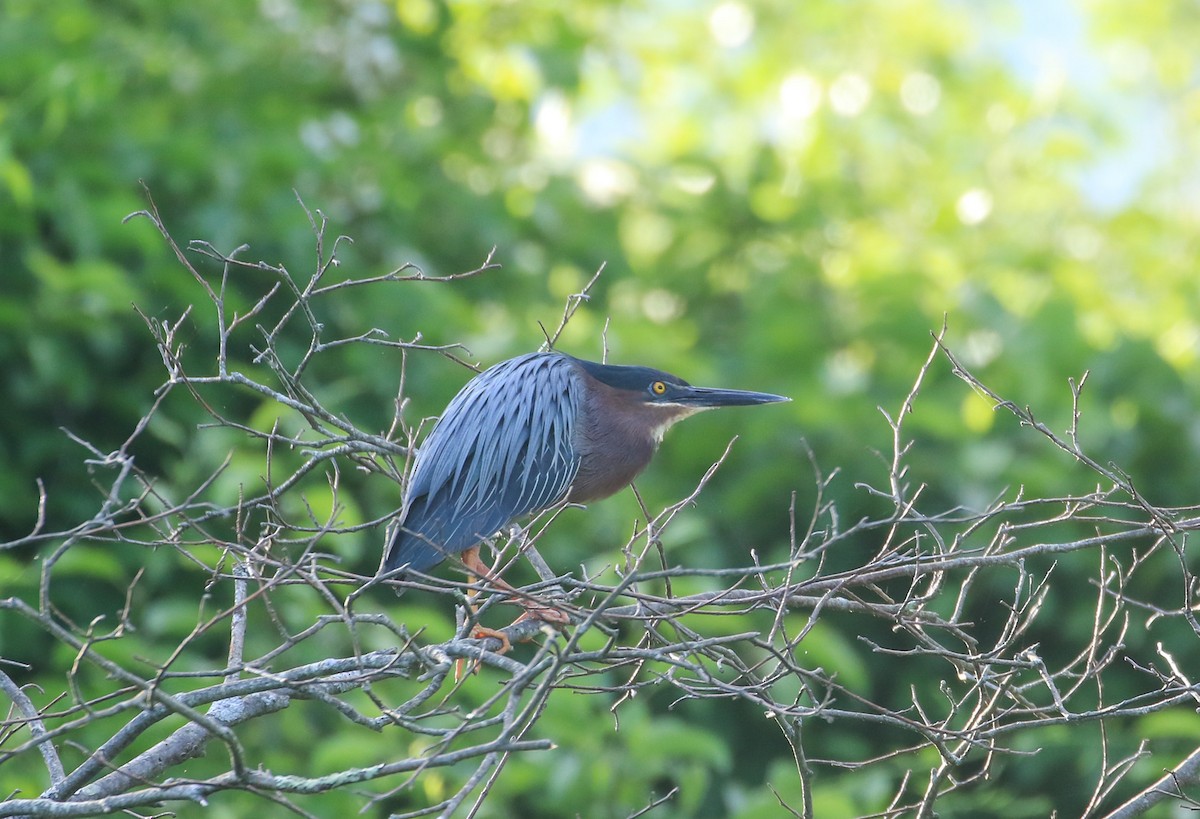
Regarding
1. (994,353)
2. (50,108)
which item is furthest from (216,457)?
(994,353)

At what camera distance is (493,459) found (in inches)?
160

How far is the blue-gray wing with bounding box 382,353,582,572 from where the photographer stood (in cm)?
389

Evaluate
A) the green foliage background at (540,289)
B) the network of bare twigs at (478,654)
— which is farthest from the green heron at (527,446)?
the green foliage background at (540,289)

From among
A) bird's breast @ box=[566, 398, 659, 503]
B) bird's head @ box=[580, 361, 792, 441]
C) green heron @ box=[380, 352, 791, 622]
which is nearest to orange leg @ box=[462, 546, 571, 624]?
green heron @ box=[380, 352, 791, 622]

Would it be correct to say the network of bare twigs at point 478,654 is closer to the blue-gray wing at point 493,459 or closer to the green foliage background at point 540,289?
the blue-gray wing at point 493,459

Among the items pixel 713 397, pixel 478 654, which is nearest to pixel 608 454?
pixel 713 397

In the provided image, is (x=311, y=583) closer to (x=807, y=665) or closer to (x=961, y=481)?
(x=807, y=665)

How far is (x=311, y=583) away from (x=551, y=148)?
6436mm

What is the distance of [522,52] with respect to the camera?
7.49 m

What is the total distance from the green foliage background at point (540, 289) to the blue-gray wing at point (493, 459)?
96 centimetres

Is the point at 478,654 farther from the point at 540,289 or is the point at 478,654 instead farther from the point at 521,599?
the point at 540,289

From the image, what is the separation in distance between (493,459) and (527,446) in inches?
5.1

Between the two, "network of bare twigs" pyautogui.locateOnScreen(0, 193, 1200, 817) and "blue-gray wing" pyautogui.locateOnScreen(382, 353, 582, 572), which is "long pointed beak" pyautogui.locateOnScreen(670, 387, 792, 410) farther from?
"network of bare twigs" pyautogui.locateOnScreen(0, 193, 1200, 817)

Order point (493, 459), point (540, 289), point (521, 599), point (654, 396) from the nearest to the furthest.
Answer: point (521, 599), point (493, 459), point (654, 396), point (540, 289)
